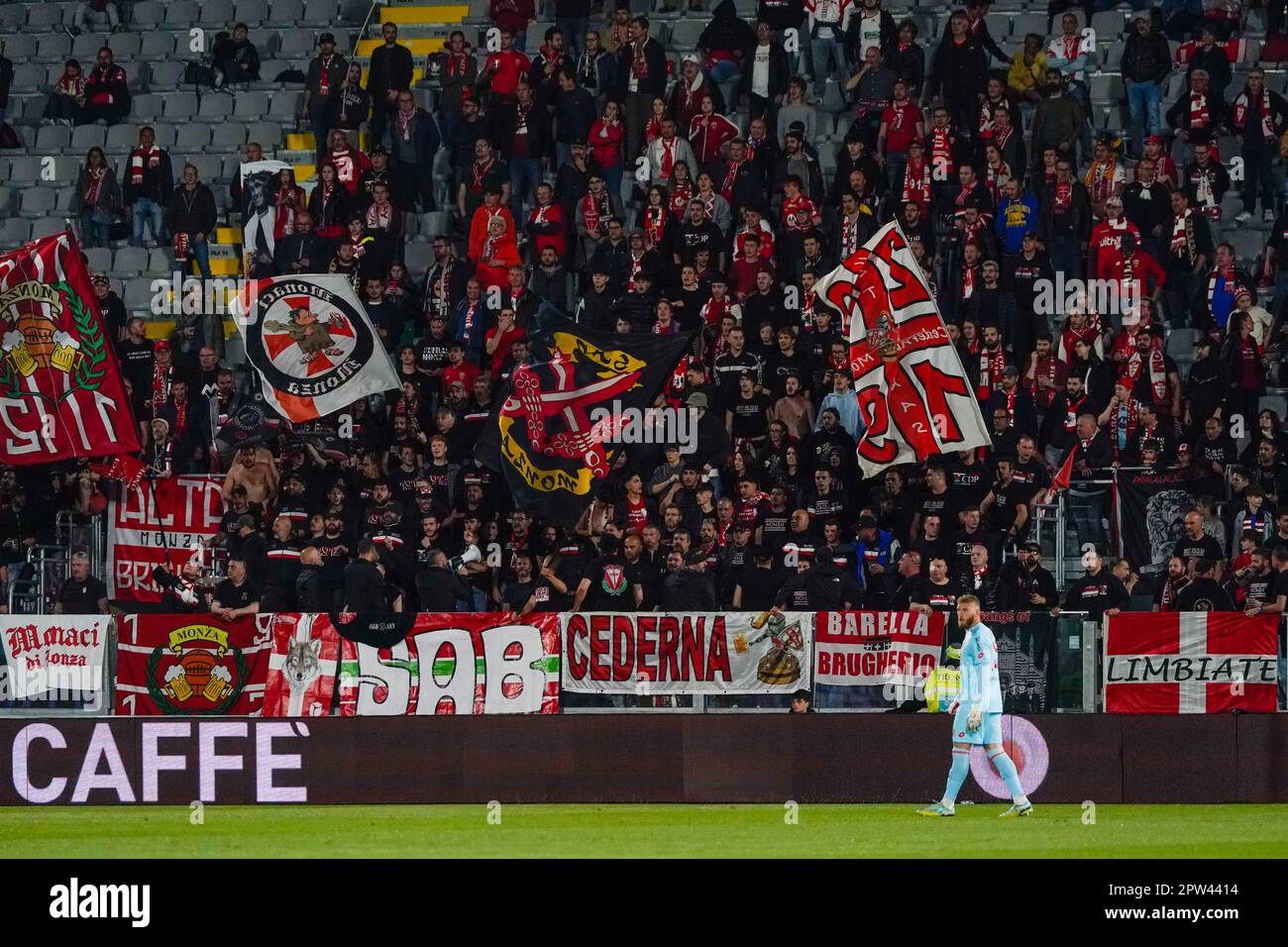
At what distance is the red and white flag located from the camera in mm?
22594

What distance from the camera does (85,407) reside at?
77.7 ft

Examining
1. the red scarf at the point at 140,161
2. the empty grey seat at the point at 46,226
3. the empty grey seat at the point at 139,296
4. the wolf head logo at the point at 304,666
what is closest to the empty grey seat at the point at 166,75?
the empty grey seat at the point at 46,226

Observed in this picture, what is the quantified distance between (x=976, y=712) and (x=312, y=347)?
31.5 ft

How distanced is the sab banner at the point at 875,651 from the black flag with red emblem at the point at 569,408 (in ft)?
11.2

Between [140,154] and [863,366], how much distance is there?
442 inches

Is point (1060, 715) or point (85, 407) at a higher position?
point (85, 407)

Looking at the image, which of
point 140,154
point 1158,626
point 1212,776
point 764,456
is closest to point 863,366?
point 764,456

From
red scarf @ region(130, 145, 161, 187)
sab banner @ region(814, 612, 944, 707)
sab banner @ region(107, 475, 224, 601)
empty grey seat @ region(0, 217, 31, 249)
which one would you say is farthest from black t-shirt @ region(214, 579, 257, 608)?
empty grey seat @ region(0, 217, 31, 249)

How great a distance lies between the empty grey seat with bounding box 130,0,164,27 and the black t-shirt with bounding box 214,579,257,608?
557 inches

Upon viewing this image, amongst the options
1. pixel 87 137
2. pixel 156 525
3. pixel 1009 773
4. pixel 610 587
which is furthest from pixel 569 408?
pixel 87 137

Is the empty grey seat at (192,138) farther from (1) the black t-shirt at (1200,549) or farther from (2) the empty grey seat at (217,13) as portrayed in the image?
(1) the black t-shirt at (1200,549)

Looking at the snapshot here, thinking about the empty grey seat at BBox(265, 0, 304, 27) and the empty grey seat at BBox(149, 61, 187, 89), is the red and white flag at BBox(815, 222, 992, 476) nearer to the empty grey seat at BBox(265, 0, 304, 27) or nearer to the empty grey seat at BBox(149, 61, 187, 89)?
the empty grey seat at BBox(265, 0, 304, 27)

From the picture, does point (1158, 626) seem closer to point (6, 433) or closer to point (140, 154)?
point (6, 433)

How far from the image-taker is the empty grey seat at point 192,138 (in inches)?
1240
